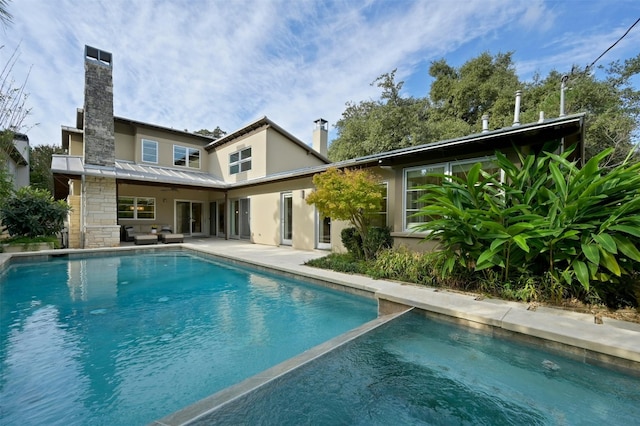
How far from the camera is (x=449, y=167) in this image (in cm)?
743

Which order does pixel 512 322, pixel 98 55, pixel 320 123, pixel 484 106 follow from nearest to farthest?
1. pixel 512 322
2. pixel 98 55
3. pixel 320 123
4. pixel 484 106

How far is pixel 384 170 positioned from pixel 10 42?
32.4ft

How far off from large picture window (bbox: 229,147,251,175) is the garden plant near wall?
40.0ft

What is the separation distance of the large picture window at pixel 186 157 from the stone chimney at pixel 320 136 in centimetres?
779

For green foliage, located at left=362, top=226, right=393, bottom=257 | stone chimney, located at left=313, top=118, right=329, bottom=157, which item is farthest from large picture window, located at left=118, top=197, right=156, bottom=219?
green foliage, located at left=362, top=226, right=393, bottom=257

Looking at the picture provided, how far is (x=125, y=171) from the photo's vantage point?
13844mm

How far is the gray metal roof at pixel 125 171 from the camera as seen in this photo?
37.2 ft

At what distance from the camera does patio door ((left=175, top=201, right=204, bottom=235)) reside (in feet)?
57.4

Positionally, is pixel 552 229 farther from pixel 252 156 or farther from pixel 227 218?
pixel 227 218

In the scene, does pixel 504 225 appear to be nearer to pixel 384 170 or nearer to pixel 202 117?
pixel 384 170

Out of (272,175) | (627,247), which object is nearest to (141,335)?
(627,247)

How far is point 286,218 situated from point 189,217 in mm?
8301

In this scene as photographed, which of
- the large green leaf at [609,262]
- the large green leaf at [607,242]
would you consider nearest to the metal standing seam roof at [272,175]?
the large green leaf at [607,242]

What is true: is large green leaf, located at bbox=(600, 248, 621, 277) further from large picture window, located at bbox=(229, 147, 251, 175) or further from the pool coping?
large picture window, located at bbox=(229, 147, 251, 175)
